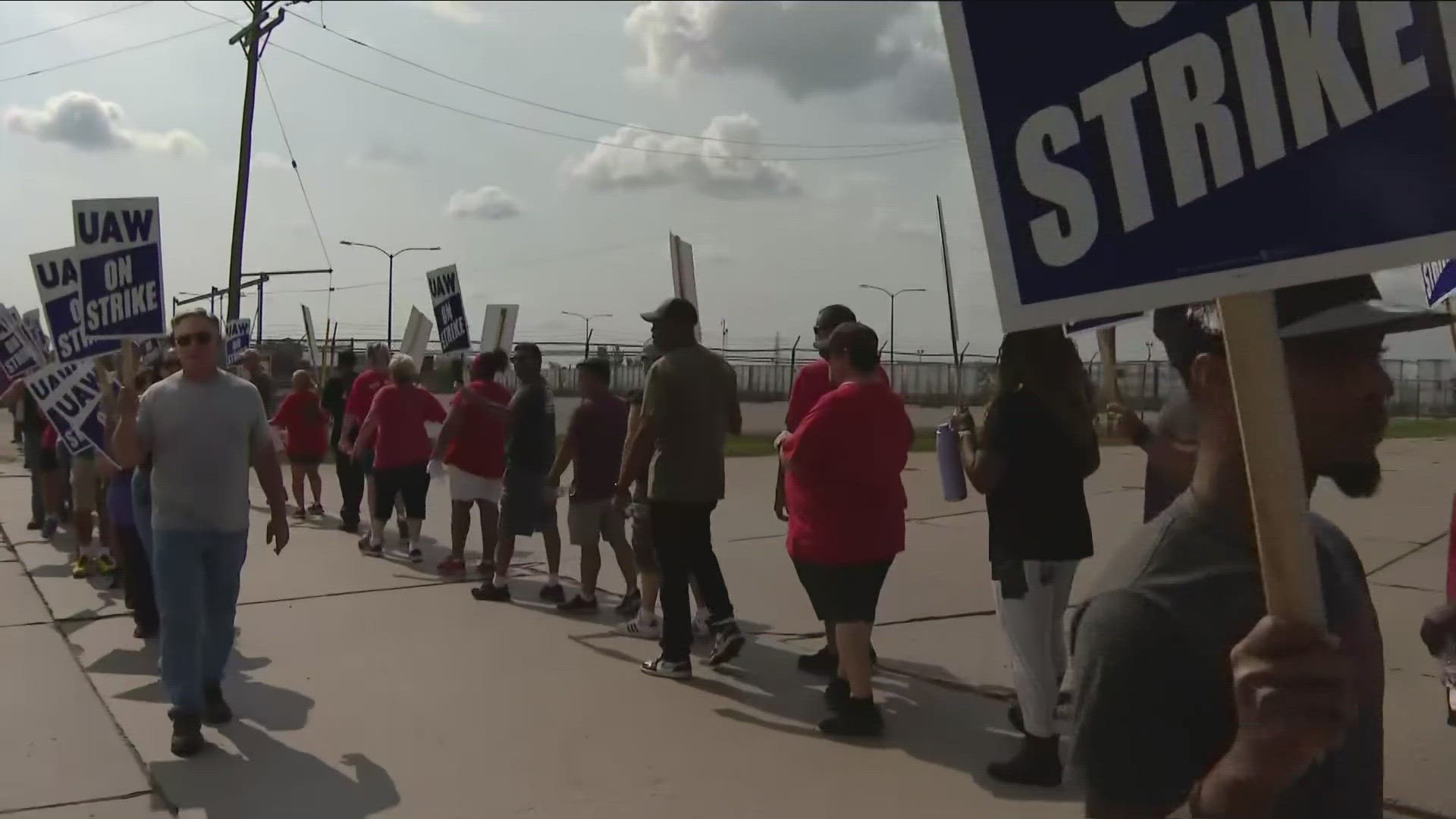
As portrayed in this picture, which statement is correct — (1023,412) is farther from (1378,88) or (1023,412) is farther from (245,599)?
(245,599)

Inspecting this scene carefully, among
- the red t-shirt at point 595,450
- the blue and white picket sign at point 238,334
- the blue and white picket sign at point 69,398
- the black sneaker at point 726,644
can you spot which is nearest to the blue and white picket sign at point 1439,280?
the black sneaker at point 726,644

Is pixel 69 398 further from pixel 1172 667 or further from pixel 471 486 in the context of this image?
pixel 1172 667

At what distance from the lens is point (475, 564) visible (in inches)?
376

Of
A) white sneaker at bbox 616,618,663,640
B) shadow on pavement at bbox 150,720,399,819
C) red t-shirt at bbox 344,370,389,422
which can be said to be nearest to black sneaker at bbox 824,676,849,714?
white sneaker at bbox 616,618,663,640

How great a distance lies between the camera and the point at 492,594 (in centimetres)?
812

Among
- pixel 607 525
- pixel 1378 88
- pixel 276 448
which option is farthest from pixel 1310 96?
pixel 607 525

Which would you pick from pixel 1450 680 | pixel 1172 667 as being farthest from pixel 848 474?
pixel 1172 667

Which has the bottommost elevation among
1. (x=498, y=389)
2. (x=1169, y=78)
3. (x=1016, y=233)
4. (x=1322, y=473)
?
Answer: (x=1322, y=473)

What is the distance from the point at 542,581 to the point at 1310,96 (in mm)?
7901

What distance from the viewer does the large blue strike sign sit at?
1402 millimetres

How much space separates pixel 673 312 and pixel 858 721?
2.22 metres

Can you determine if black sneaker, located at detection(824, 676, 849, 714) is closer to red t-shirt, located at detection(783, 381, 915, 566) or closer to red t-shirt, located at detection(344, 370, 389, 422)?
red t-shirt, located at detection(783, 381, 915, 566)

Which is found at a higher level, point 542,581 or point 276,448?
point 276,448

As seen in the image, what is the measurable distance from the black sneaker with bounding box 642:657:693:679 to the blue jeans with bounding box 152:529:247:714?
2036 mm
